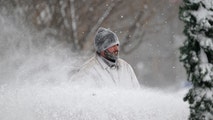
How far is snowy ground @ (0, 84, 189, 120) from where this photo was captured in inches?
235

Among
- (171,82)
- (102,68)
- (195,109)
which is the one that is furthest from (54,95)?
(171,82)

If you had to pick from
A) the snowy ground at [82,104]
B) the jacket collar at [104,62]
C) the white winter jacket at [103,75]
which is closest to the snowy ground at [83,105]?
the snowy ground at [82,104]

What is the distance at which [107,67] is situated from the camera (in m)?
8.33

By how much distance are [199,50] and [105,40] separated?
3293 millimetres

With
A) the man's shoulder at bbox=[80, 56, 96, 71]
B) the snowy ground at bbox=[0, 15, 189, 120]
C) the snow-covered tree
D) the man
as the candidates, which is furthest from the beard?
the snow-covered tree

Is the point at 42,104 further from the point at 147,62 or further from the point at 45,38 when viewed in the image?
the point at 147,62

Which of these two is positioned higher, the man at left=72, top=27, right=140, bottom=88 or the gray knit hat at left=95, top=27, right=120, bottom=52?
the gray knit hat at left=95, top=27, right=120, bottom=52

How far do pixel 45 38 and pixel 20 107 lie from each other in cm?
1705

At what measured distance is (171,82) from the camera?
36.0 m

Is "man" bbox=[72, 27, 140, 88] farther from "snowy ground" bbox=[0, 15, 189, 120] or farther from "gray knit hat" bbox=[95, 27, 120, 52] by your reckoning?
"snowy ground" bbox=[0, 15, 189, 120]

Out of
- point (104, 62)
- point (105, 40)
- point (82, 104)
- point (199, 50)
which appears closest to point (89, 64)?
point (104, 62)

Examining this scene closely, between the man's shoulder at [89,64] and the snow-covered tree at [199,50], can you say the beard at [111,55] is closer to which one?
the man's shoulder at [89,64]

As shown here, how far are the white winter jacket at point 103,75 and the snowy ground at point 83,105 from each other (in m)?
1.29

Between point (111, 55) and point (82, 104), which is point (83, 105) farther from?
point (111, 55)
